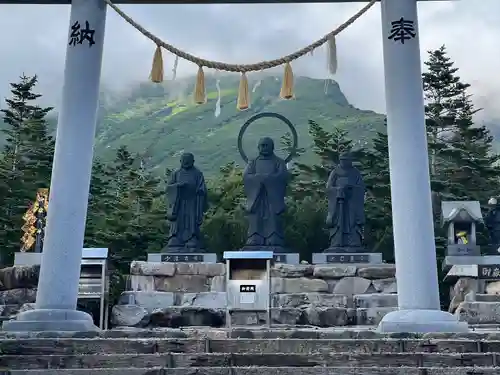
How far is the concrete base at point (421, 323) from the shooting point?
23.4 feet

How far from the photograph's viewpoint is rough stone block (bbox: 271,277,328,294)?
41.7 ft

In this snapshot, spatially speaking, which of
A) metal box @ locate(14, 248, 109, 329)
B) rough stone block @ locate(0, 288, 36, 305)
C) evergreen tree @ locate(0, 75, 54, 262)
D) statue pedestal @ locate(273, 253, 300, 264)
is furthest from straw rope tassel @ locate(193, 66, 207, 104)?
evergreen tree @ locate(0, 75, 54, 262)

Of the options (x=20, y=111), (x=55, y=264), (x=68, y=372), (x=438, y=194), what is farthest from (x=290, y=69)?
(x=20, y=111)

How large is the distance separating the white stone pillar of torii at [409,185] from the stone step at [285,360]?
5.88ft

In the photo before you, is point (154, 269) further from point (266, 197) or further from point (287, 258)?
point (266, 197)

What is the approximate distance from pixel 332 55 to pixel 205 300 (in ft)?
18.4

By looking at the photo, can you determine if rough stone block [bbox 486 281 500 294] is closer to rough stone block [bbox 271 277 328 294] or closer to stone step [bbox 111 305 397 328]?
stone step [bbox 111 305 397 328]

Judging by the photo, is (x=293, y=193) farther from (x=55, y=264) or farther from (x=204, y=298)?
(x=55, y=264)

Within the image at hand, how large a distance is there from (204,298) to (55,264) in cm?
506

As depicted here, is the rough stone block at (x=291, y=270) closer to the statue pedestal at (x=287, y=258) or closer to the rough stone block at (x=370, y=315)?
the statue pedestal at (x=287, y=258)

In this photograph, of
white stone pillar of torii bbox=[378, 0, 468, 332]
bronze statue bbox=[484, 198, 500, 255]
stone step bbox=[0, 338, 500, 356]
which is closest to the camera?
stone step bbox=[0, 338, 500, 356]

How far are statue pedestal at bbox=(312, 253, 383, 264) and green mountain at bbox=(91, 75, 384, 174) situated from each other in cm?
4013

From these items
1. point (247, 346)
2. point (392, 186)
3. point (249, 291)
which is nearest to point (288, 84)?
point (392, 186)

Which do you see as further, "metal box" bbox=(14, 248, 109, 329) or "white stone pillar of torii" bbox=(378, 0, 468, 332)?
"metal box" bbox=(14, 248, 109, 329)
